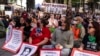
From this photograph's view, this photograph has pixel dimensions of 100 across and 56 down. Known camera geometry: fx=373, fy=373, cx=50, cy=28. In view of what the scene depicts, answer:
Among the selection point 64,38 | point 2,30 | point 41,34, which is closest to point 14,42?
point 41,34

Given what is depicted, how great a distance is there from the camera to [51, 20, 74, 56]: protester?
9.51m

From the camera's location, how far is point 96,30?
30.5ft

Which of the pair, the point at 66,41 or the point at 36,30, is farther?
the point at 36,30

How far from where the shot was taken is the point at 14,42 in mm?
11812

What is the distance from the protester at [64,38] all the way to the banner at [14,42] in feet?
6.24

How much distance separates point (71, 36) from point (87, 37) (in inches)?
17.8

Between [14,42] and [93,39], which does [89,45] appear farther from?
[14,42]

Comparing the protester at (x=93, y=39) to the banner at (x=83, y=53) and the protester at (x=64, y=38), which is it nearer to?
the protester at (x=64, y=38)

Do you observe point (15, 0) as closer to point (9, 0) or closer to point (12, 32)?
point (9, 0)

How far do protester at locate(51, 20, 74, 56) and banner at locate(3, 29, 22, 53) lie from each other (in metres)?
1.90

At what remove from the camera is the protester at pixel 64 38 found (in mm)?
9508

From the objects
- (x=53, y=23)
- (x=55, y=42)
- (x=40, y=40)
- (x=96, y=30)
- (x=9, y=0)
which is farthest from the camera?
(x=9, y=0)

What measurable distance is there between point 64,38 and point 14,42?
2.61 m

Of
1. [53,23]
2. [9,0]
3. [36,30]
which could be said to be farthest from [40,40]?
[9,0]
